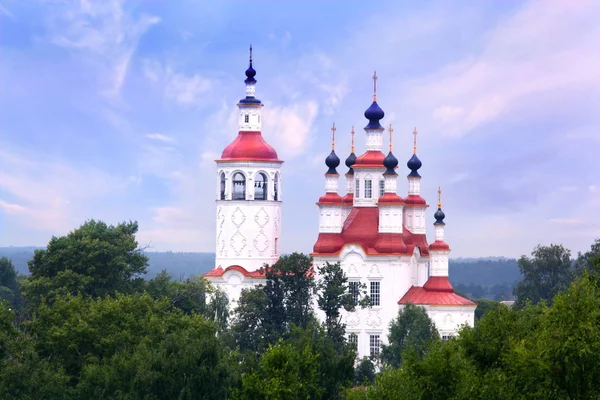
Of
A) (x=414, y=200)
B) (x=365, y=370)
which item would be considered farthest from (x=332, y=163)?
(x=365, y=370)

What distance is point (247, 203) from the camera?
7794 cm

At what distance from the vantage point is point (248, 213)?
77938mm

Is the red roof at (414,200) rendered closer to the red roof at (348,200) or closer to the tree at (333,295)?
the red roof at (348,200)

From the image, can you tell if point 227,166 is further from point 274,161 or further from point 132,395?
point 132,395

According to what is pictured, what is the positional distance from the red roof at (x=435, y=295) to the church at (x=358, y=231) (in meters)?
0.05

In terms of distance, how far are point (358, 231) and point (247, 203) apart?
5.74 m

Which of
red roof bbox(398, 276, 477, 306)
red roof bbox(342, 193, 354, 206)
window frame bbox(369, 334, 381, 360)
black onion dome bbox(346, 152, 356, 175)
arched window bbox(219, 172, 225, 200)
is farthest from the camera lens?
black onion dome bbox(346, 152, 356, 175)

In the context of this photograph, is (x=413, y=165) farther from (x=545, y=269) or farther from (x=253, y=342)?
(x=545, y=269)

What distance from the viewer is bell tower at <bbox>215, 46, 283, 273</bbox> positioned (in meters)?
77.8

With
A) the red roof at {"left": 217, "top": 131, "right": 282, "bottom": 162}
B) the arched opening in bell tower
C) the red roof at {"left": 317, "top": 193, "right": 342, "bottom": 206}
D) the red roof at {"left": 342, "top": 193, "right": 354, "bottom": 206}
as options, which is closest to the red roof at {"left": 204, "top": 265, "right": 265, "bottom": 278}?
the arched opening in bell tower

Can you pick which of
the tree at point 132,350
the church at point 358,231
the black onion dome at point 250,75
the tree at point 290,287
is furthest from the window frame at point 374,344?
the tree at point 132,350

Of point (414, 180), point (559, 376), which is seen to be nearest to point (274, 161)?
point (414, 180)

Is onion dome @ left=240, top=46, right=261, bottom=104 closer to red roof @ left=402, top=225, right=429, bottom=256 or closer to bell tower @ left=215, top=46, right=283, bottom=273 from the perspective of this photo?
bell tower @ left=215, top=46, right=283, bottom=273

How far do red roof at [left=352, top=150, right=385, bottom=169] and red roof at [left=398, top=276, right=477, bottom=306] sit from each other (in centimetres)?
632
